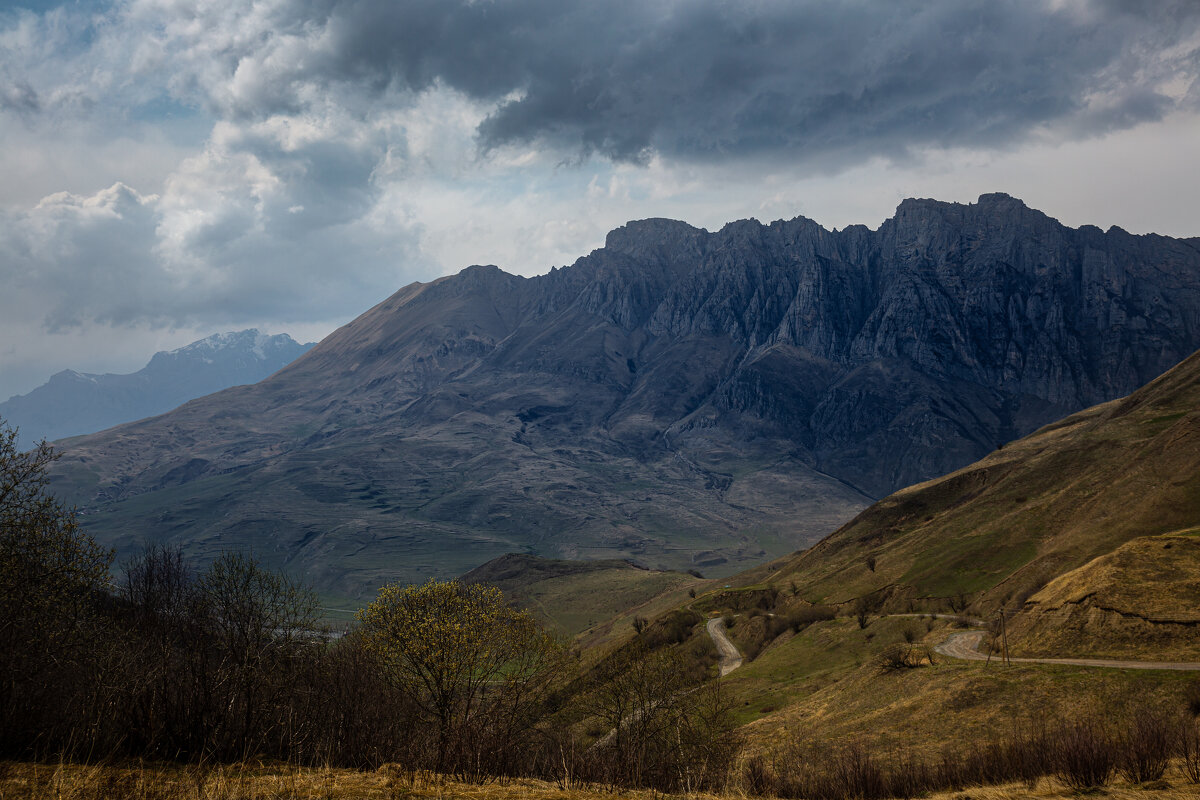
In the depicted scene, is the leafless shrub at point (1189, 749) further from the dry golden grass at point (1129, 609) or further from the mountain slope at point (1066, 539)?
the mountain slope at point (1066, 539)

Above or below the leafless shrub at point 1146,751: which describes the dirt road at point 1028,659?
below

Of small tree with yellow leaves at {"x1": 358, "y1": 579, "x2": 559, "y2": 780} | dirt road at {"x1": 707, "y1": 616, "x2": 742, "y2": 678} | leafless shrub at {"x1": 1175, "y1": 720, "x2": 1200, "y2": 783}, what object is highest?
small tree with yellow leaves at {"x1": 358, "y1": 579, "x2": 559, "y2": 780}

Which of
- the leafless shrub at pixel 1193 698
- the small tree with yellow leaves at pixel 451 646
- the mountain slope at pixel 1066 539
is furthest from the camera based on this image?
the mountain slope at pixel 1066 539

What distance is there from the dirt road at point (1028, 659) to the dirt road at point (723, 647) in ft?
113

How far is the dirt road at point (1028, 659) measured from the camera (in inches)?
1681

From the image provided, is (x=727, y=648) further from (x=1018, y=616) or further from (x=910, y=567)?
(x=1018, y=616)

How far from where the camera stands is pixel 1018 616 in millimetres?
60469

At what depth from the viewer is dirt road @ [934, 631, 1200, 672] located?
42688 millimetres

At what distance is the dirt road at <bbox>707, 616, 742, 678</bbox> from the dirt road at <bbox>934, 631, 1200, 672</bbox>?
113ft

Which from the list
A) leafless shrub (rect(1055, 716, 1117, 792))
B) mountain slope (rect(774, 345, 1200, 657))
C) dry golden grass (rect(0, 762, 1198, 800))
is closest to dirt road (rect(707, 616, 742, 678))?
mountain slope (rect(774, 345, 1200, 657))

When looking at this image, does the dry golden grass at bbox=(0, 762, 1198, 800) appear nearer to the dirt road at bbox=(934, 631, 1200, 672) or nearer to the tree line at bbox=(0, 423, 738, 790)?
the tree line at bbox=(0, 423, 738, 790)

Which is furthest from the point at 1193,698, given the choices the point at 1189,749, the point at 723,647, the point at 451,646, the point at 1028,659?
the point at 723,647

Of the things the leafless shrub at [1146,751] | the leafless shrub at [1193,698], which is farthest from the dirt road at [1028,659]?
the leafless shrub at [1146,751]

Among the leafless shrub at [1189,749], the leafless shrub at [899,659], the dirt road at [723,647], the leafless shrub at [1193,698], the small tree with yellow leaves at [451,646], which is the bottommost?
the dirt road at [723,647]
